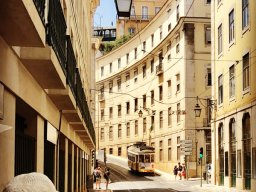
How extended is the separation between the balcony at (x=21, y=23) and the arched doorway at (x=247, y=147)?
2358 centimetres

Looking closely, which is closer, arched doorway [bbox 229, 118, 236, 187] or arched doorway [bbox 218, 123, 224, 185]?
arched doorway [bbox 229, 118, 236, 187]

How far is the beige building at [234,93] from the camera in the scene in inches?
1105

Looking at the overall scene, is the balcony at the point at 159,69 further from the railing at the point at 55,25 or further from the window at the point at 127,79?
the railing at the point at 55,25

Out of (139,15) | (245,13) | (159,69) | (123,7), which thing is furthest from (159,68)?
(123,7)

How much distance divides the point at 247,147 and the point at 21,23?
82.4ft

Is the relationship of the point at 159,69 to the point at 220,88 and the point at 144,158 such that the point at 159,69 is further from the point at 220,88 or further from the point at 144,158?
the point at 220,88

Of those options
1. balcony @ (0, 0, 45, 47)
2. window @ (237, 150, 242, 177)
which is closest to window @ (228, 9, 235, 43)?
window @ (237, 150, 242, 177)

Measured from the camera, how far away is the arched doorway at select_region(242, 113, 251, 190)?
28.5 meters

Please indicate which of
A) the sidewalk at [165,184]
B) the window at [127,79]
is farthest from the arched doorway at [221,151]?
the window at [127,79]

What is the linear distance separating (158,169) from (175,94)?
8648mm

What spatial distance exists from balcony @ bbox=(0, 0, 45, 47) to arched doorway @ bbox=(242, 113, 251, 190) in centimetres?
2358

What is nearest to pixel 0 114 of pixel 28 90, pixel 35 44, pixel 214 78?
pixel 35 44

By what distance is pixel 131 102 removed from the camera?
67.5m

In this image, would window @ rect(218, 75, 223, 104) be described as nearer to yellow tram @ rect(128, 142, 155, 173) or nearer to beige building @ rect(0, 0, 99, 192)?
yellow tram @ rect(128, 142, 155, 173)
